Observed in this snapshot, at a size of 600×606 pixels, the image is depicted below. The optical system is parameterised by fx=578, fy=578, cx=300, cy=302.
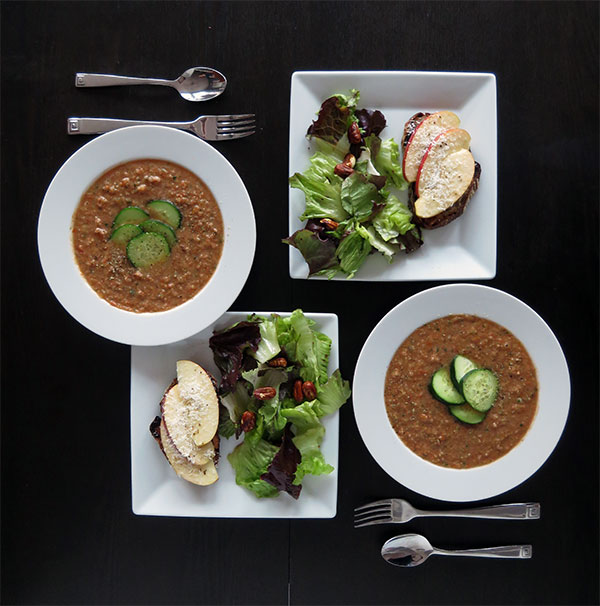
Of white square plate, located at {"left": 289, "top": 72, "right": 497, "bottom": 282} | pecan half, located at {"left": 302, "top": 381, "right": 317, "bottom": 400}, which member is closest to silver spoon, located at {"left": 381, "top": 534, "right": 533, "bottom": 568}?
pecan half, located at {"left": 302, "top": 381, "right": 317, "bottom": 400}

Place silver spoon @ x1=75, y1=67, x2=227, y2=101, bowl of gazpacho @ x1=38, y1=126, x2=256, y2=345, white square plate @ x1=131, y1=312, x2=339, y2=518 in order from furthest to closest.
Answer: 1. silver spoon @ x1=75, y1=67, x2=227, y2=101
2. white square plate @ x1=131, y1=312, x2=339, y2=518
3. bowl of gazpacho @ x1=38, y1=126, x2=256, y2=345

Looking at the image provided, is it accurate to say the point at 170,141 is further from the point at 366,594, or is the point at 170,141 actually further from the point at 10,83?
the point at 366,594

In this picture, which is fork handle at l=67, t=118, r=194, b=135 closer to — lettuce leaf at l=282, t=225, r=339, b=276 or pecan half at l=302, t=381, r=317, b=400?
lettuce leaf at l=282, t=225, r=339, b=276

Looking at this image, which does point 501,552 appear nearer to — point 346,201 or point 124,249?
point 346,201

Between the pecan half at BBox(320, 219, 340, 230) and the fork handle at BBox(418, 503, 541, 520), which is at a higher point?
the pecan half at BBox(320, 219, 340, 230)

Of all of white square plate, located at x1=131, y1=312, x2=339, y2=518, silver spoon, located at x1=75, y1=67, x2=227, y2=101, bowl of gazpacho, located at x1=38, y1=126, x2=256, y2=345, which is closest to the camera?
bowl of gazpacho, located at x1=38, y1=126, x2=256, y2=345

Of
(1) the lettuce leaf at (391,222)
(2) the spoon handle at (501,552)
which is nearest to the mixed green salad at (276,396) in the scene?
(1) the lettuce leaf at (391,222)

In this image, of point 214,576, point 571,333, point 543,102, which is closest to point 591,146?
point 543,102

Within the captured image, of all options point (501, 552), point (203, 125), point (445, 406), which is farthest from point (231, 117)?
point (501, 552)
